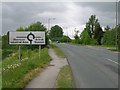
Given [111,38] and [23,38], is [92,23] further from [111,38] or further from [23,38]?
[23,38]

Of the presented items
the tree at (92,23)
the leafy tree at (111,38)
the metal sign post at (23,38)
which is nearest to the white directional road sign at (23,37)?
the metal sign post at (23,38)

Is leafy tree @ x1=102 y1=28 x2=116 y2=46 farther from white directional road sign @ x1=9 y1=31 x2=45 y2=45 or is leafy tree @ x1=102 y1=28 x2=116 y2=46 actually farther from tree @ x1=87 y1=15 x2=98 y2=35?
white directional road sign @ x1=9 y1=31 x2=45 y2=45

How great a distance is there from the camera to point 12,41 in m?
13.6

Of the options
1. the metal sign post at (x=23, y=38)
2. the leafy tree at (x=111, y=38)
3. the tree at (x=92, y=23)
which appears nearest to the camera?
the metal sign post at (x=23, y=38)

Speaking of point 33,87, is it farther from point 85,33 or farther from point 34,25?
point 85,33

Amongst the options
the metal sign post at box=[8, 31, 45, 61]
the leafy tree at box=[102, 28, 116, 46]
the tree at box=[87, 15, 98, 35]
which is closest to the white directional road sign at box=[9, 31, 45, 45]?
the metal sign post at box=[8, 31, 45, 61]

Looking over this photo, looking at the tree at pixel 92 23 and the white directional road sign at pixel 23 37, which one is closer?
the white directional road sign at pixel 23 37

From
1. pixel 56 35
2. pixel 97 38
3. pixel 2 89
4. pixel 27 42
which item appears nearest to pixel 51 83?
pixel 2 89

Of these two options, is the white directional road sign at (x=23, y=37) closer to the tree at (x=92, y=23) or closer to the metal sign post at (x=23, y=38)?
the metal sign post at (x=23, y=38)

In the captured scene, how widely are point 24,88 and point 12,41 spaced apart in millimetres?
6821

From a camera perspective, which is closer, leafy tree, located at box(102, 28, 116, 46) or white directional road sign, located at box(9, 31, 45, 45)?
white directional road sign, located at box(9, 31, 45, 45)

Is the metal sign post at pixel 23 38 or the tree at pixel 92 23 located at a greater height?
the tree at pixel 92 23

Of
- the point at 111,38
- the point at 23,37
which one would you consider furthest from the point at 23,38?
the point at 111,38

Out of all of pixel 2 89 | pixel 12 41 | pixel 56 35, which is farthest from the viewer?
pixel 56 35
